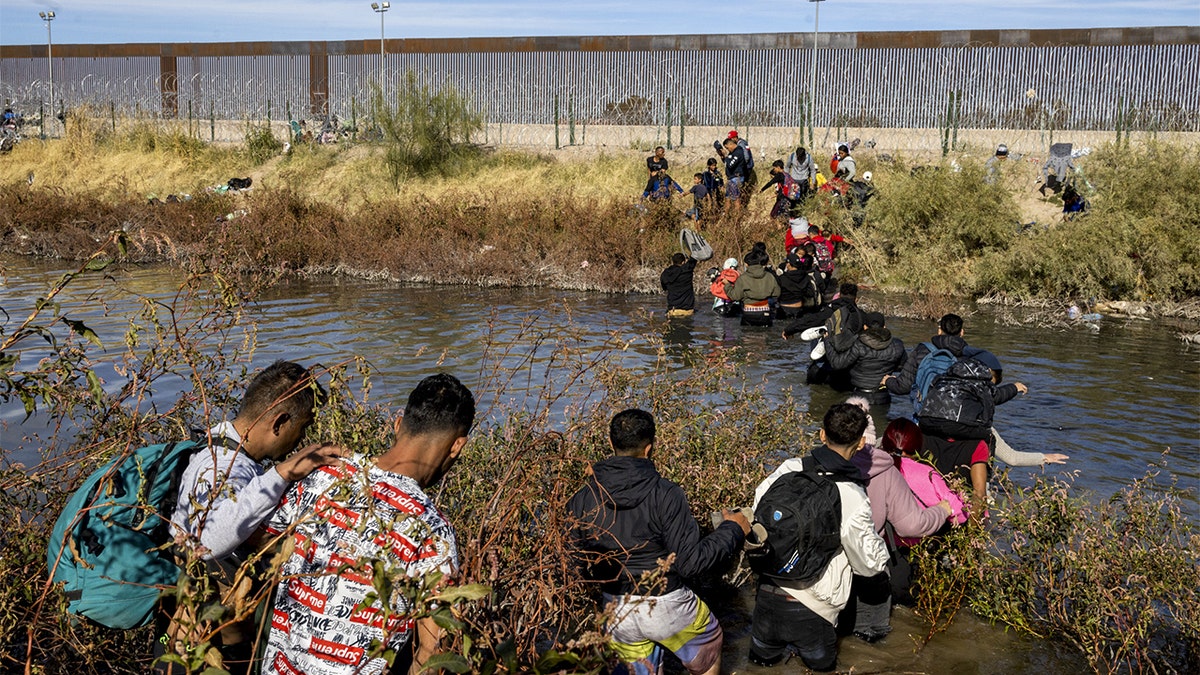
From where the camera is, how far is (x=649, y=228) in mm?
22734

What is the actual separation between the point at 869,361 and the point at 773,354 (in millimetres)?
3338

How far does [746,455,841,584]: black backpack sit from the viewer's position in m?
5.38

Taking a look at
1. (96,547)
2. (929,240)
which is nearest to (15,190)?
(929,240)

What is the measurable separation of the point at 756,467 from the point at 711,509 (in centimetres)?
55

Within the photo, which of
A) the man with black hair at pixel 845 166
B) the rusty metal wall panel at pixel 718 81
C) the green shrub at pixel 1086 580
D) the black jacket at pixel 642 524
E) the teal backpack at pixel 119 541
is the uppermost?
the rusty metal wall panel at pixel 718 81

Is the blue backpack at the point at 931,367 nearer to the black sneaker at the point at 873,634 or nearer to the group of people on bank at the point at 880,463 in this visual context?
the group of people on bank at the point at 880,463

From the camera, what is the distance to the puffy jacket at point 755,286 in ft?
52.0

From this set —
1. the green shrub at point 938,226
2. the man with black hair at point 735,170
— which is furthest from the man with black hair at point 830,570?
the man with black hair at point 735,170

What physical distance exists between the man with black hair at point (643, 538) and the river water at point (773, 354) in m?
1.34

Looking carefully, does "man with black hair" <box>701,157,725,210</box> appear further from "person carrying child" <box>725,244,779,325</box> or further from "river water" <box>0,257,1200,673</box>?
"person carrying child" <box>725,244,779,325</box>

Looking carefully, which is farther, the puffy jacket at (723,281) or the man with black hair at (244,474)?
the puffy jacket at (723,281)

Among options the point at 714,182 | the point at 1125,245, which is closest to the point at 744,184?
the point at 714,182

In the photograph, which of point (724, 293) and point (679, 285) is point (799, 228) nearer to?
point (724, 293)

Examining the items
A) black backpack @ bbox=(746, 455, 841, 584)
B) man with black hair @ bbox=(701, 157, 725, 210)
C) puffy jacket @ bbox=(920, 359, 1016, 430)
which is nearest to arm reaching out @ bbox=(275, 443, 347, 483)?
black backpack @ bbox=(746, 455, 841, 584)
